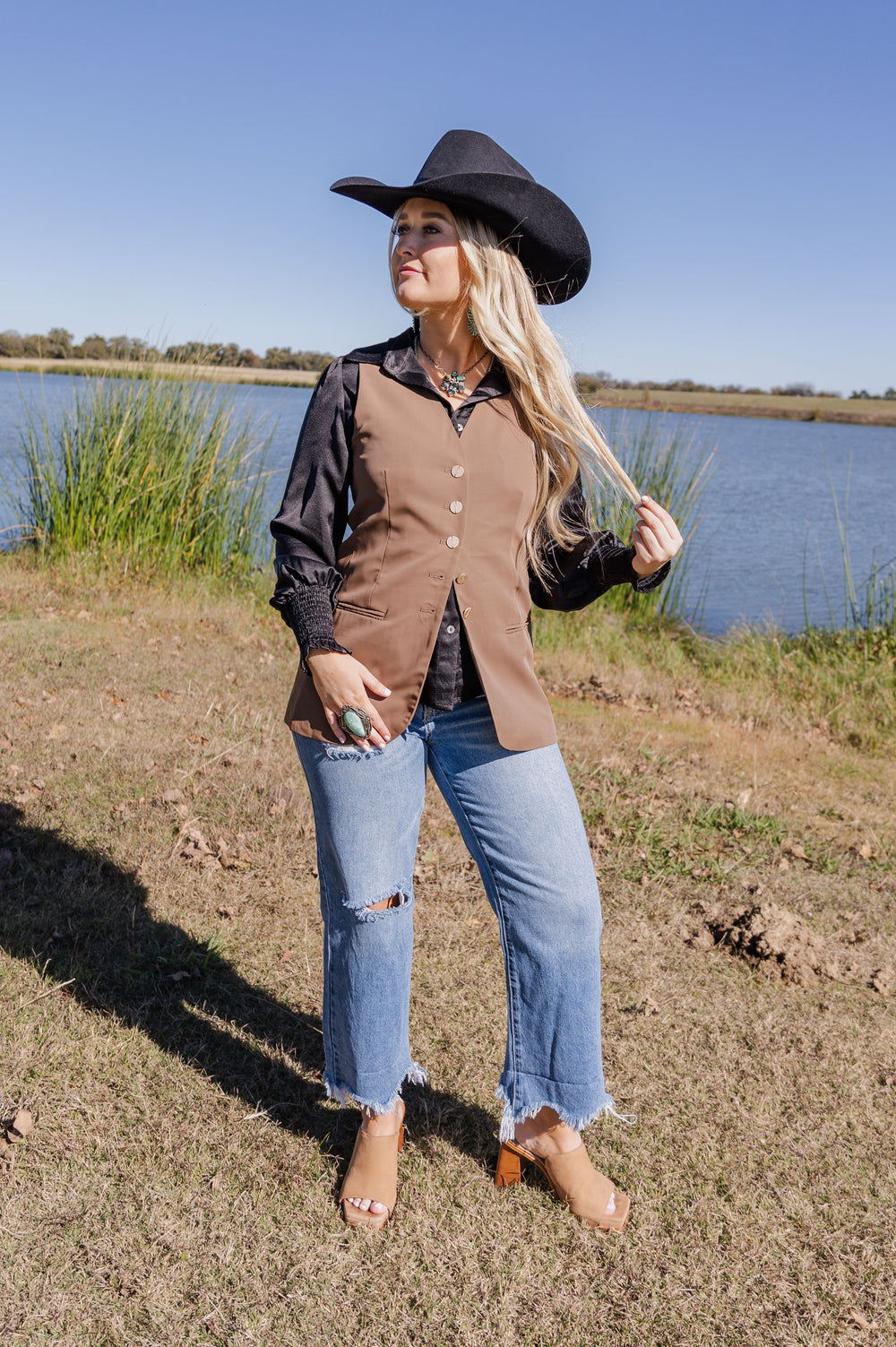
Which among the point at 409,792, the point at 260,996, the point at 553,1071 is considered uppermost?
the point at 409,792

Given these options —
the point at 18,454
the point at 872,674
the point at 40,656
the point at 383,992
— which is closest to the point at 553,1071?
the point at 383,992

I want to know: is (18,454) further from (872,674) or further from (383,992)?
(383,992)

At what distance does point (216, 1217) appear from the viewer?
236 cm

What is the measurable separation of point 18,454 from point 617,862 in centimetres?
726

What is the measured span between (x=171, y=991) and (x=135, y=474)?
6410 millimetres

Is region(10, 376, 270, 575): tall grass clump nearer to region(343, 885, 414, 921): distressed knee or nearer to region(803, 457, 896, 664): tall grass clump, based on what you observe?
region(803, 457, 896, 664): tall grass clump

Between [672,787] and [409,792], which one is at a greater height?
[409,792]

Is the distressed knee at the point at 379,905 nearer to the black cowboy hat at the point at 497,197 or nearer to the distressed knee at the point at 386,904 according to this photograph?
the distressed knee at the point at 386,904

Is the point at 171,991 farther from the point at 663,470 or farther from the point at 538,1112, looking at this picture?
the point at 663,470

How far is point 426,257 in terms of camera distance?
6.85ft

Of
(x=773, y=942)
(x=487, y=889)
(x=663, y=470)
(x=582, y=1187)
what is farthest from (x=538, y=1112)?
(x=663, y=470)

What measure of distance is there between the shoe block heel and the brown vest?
1086 millimetres

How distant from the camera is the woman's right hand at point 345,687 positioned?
6.59ft

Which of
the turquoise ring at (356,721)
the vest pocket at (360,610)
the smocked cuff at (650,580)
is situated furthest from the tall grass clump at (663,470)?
the turquoise ring at (356,721)
